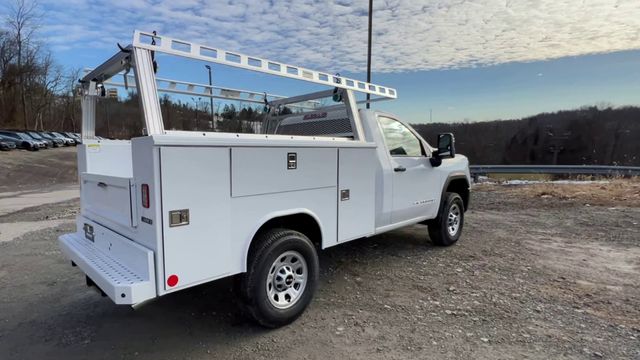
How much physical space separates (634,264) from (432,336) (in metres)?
3.90

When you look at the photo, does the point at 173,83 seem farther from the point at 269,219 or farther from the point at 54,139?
the point at 54,139

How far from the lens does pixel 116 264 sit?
9.99 feet

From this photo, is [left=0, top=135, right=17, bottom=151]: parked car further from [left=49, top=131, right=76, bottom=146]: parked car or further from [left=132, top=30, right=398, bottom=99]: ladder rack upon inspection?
[left=132, top=30, right=398, bottom=99]: ladder rack

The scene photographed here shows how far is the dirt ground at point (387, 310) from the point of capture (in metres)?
3.19

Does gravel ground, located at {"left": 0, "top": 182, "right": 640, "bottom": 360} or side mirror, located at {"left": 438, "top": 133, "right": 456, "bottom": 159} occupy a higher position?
side mirror, located at {"left": 438, "top": 133, "right": 456, "bottom": 159}

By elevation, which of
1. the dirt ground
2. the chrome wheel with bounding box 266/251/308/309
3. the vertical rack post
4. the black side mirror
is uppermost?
the vertical rack post

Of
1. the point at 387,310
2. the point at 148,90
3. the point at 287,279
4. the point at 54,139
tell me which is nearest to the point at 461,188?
the point at 387,310

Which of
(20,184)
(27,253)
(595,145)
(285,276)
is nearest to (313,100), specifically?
(285,276)

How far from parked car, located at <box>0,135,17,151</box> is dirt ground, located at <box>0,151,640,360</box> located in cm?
3331

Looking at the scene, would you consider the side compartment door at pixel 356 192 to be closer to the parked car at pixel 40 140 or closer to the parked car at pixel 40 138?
the parked car at pixel 40 140

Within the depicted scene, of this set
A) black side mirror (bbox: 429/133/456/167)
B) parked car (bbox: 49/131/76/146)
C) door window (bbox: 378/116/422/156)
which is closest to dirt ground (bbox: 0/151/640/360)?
black side mirror (bbox: 429/133/456/167)

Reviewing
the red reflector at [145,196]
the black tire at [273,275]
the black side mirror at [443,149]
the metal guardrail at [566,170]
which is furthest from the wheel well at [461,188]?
the metal guardrail at [566,170]

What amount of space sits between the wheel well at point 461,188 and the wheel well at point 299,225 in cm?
328

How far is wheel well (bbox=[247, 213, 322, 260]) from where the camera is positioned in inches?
138
